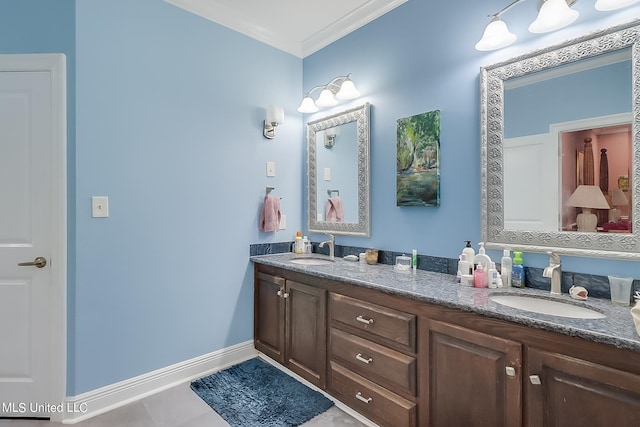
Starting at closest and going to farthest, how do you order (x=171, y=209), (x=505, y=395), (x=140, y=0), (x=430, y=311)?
1. (x=505, y=395)
2. (x=430, y=311)
3. (x=140, y=0)
4. (x=171, y=209)

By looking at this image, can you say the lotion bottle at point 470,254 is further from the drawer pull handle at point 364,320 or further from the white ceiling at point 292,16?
the white ceiling at point 292,16

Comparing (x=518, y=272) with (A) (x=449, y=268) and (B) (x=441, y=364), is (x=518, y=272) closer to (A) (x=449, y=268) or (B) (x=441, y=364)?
(A) (x=449, y=268)

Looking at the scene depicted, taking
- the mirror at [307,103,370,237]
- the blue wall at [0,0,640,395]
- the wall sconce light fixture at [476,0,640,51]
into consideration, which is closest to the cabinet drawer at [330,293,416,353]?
the blue wall at [0,0,640,395]

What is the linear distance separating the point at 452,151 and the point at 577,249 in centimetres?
80

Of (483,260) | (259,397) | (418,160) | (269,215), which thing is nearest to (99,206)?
(269,215)

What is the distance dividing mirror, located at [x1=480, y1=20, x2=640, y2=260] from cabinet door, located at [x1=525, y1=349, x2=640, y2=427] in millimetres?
599

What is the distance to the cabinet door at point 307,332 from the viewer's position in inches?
77.5

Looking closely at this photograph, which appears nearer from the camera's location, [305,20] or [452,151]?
[452,151]

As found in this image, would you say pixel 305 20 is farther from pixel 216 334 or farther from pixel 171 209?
pixel 216 334

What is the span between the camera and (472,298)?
1.40 meters

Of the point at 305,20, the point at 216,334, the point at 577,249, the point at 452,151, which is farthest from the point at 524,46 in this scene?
the point at 216,334

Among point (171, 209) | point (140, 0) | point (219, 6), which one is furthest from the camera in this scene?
point (219, 6)

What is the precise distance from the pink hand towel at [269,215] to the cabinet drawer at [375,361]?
106cm

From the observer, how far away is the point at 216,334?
2422 mm
